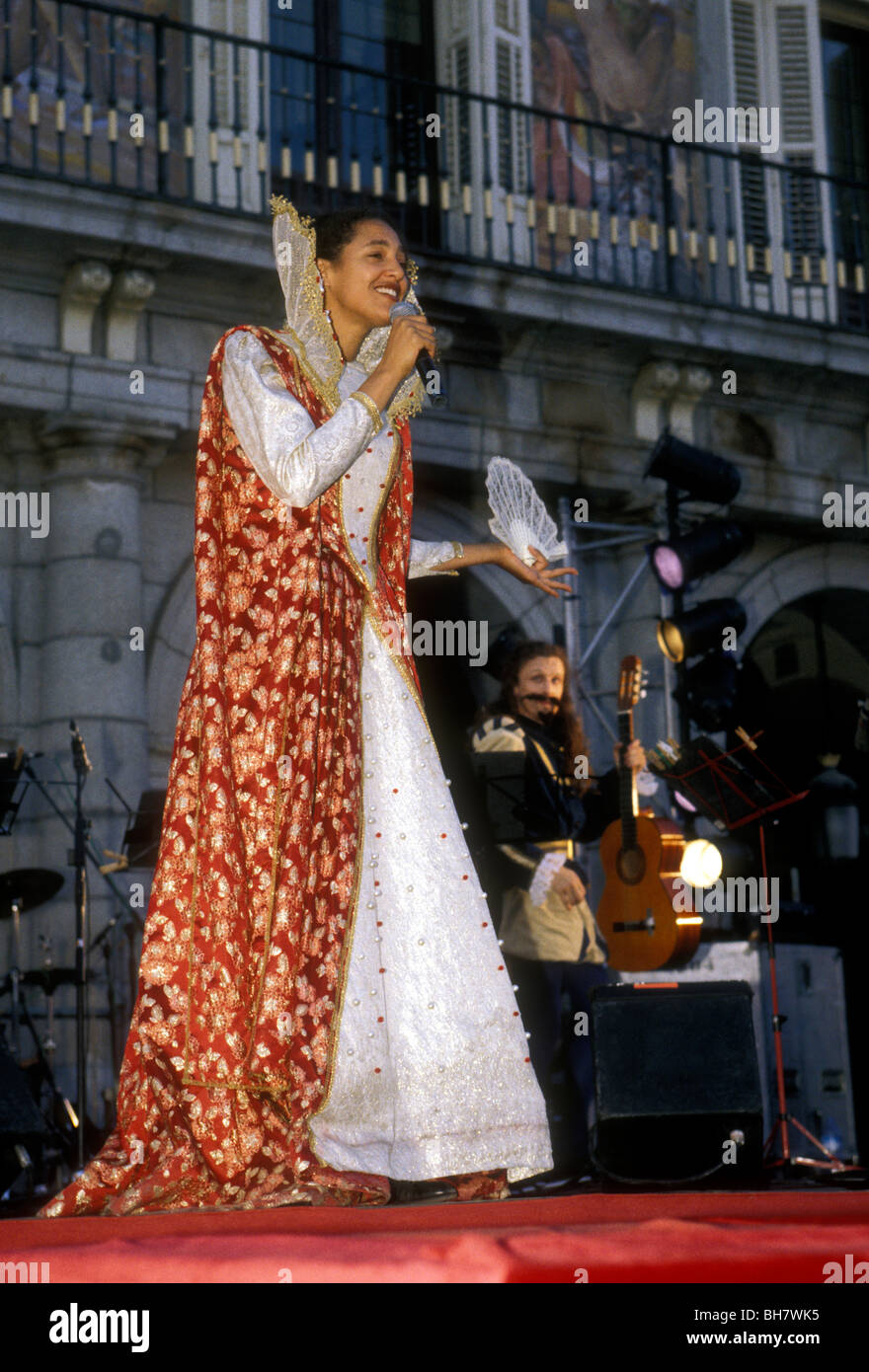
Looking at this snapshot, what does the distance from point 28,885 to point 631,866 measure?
8.30 feet

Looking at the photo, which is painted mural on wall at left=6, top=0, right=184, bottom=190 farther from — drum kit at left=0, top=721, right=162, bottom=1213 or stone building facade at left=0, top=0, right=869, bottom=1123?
drum kit at left=0, top=721, right=162, bottom=1213

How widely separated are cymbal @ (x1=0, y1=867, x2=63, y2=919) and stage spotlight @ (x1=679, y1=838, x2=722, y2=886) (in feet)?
8.50

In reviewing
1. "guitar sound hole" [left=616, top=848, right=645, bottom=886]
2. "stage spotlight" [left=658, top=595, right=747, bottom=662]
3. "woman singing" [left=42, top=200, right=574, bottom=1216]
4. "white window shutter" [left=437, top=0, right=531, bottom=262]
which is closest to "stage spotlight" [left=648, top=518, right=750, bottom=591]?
"stage spotlight" [left=658, top=595, right=747, bottom=662]

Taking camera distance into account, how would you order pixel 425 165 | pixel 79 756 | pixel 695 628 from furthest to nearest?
pixel 425 165
pixel 695 628
pixel 79 756

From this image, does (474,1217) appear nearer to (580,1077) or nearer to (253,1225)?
(253,1225)

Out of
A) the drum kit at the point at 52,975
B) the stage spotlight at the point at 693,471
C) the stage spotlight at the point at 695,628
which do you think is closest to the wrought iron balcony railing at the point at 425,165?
the stage spotlight at the point at 693,471

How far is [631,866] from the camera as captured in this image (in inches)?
296

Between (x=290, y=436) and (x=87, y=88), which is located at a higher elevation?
(x=87, y=88)

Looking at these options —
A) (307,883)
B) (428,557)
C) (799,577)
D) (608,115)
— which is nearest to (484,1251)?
(307,883)

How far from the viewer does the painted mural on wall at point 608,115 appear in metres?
10.9

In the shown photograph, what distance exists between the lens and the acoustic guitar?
7.37 metres

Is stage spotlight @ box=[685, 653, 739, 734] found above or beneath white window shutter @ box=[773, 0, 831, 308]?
beneath

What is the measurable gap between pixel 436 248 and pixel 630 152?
177 centimetres

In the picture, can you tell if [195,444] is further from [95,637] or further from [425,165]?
[425,165]
